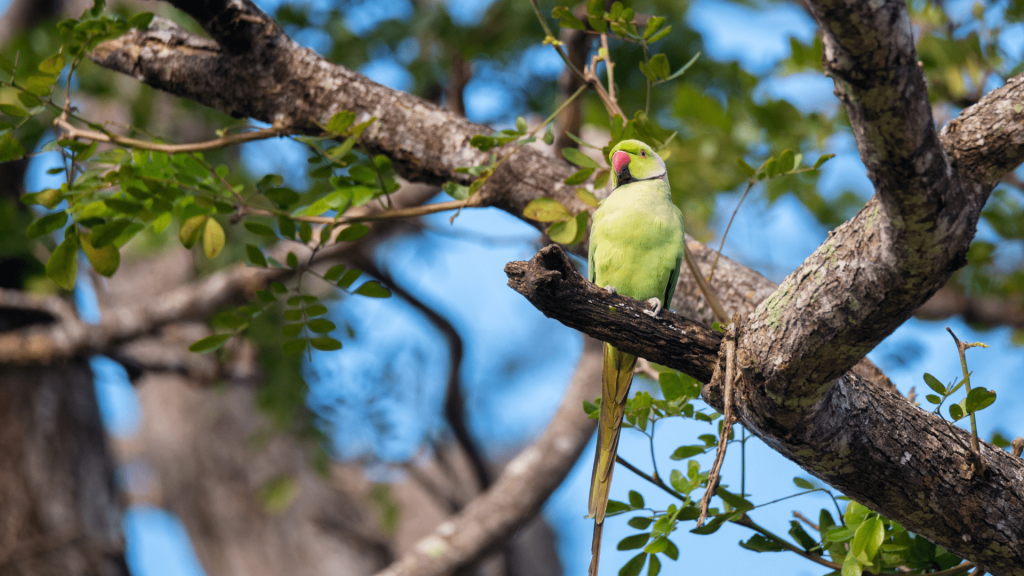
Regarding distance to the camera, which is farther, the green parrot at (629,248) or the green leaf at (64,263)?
the green leaf at (64,263)

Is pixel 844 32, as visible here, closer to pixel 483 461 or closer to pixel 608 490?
pixel 608 490

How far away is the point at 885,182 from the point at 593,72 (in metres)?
1.13

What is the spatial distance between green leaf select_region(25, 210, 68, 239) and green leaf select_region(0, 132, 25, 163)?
0.19 m

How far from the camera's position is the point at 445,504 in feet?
16.3

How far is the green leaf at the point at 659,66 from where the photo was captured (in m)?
1.91

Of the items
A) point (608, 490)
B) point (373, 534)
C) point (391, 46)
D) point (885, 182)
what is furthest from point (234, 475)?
point (885, 182)

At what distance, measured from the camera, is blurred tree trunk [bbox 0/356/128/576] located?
3824 millimetres

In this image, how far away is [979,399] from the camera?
156 centimetres

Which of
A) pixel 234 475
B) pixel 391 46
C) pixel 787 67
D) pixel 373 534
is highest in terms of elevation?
pixel 391 46

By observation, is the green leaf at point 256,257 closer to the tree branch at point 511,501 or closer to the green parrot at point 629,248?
the green parrot at point 629,248

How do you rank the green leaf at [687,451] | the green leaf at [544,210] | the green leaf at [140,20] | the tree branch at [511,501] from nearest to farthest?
the green leaf at [687,451] < the green leaf at [140,20] < the green leaf at [544,210] < the tree branch at [511,501]

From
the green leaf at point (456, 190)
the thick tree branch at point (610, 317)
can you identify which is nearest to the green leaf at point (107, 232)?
the green leaf at point (456, 190)

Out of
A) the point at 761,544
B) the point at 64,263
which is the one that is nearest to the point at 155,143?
the point at 64,263

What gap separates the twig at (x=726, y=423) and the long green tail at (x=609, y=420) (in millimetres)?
364
